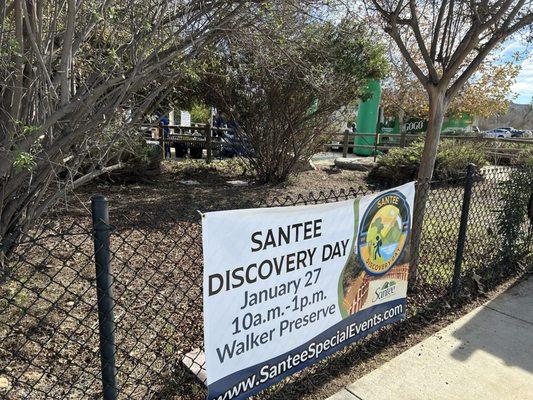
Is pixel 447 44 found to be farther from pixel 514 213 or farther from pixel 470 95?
pixel 470 95

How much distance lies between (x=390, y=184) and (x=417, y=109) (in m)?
16.2

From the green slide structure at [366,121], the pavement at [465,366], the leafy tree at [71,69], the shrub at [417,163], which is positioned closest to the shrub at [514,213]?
the pavement at [465,366]

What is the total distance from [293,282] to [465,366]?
1.51m

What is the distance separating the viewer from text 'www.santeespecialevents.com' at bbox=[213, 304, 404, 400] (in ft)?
7.76

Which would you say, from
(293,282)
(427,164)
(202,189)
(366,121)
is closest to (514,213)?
(427,164)

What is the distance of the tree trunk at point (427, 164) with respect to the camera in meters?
3.68

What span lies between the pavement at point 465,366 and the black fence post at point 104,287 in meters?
1.34

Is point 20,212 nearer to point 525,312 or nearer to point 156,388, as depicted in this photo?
point 156,388

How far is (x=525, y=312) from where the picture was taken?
387 centimetres

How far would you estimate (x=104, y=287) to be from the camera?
1.95 metres

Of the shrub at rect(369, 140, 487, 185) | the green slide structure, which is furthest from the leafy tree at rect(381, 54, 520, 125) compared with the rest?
the shrub at rect(369, 140, 487, 185)

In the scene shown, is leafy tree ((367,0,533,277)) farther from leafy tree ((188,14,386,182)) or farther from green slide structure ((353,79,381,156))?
green slide structure ((353,79,381,156))

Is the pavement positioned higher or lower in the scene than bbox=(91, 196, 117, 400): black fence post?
lower

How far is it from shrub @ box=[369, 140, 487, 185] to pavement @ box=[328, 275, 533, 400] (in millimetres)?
6274
